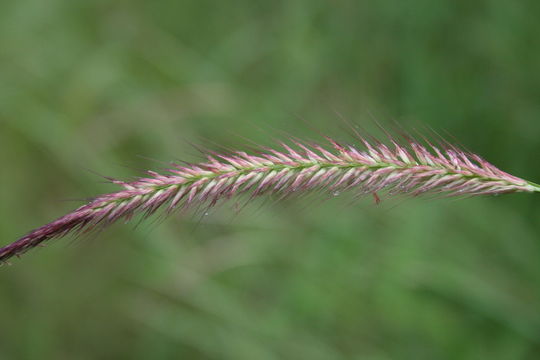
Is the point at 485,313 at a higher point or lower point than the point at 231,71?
lower

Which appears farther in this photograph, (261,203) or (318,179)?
(261,203)

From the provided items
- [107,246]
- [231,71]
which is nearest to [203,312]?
[107,246]

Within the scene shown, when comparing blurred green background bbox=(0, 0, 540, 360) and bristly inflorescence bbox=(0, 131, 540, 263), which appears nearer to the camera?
bristly inflorescence bbox=(0, 131, 540, 263)

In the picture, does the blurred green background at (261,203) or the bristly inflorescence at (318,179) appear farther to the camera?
the blurred green background at (261,203)

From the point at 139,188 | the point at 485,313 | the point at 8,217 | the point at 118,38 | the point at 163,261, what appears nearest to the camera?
the point at 139,188

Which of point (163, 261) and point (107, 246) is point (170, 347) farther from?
point (107, 246)

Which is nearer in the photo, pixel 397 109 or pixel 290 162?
pixel 290 162

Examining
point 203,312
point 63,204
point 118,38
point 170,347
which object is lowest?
point 170,347

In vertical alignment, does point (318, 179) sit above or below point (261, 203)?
below
